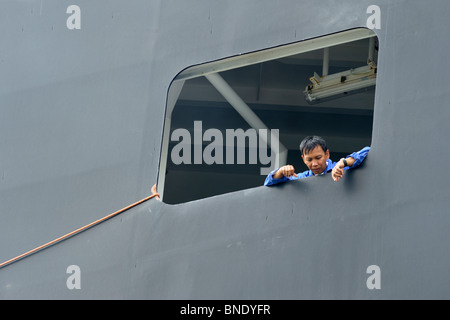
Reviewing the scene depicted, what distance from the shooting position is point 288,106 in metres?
6.30

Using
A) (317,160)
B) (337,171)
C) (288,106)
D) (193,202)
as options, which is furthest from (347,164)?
Result: (288,106)

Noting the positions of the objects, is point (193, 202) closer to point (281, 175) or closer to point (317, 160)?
point (281, 175)

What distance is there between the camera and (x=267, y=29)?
350 centimetres

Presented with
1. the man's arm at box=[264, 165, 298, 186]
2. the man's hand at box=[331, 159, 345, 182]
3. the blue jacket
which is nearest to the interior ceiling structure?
the blue jacket

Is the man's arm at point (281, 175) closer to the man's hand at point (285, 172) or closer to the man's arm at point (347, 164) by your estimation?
the man's hand at point (285, 172)

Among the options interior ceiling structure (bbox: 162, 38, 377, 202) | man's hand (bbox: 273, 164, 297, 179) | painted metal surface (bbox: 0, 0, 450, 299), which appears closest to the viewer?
painted metal surface (bbox: 0, 0, 450, 299)

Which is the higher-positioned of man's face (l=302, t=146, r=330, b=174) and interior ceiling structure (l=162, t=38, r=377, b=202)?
interior ceiling structure (l=162, t=38, r=377, b=202)

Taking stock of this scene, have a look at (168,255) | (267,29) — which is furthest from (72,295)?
(267,29)

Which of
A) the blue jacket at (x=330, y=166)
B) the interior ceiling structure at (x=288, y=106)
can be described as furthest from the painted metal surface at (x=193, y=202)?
the interior ceiling structure at (x=288, y=106)

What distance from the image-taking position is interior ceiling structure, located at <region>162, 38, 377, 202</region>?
19.3ft

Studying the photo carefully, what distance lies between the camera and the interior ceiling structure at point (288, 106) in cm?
588

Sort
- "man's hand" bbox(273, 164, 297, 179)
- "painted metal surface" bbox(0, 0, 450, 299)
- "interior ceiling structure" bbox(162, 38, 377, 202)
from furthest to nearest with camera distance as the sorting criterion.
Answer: "interior ceiling structure" bbox(162, 38, 377, 202) < "man's hand" bbox(273, 164, 297, 179) < "painted metal surface" bbox(0, 0, 450, 299)

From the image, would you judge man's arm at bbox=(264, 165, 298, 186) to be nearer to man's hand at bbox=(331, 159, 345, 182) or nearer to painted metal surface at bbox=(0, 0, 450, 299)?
painted metal surface at bbox=(0, 0, 450, 299)

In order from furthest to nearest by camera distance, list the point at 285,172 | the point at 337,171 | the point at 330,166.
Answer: the point at 330,166, the point at 285,172, the point at 337,171
